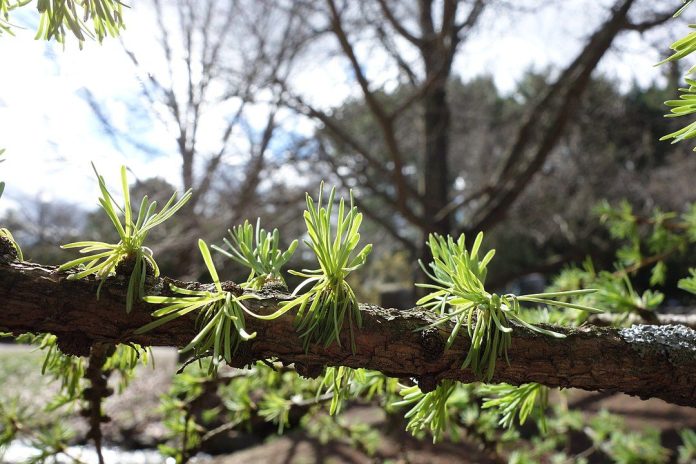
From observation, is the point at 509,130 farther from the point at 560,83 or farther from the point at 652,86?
the point at 560,83

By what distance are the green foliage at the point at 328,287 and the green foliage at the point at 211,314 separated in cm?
4

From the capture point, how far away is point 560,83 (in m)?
2.46

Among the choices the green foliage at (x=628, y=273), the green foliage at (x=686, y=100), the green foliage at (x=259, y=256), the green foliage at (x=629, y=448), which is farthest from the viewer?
the green foliage at (x=629, y=448)

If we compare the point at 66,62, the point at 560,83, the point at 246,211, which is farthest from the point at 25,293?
the point at 560,83

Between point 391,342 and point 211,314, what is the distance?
6.3 inches

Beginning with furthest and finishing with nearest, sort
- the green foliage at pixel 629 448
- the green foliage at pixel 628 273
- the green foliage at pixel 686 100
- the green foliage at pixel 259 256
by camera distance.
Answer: the green foliage at pixel 629 448, the green foliage at pixel 628 273, the green foliage at pixel 259 256, the green foliage at pixel 686 100

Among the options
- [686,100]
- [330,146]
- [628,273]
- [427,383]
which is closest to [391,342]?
[427,383]

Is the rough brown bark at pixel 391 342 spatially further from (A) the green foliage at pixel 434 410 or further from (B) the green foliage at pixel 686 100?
(B) the green foliage at pixel 686 100

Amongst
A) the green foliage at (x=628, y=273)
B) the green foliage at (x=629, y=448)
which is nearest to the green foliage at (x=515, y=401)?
the green foliage at (x=628, y=273)

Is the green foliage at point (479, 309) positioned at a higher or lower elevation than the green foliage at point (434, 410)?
higher

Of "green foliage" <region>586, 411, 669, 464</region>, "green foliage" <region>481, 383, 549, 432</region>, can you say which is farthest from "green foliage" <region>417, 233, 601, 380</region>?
"green foliage" <region>586, 411, 669, 464</region>

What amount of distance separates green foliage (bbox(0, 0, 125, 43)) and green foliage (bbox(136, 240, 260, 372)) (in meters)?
0.31

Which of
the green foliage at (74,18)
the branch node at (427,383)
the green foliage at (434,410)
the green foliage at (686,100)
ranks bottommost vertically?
the green foliage at (434,410)

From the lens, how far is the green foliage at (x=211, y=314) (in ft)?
1.37
